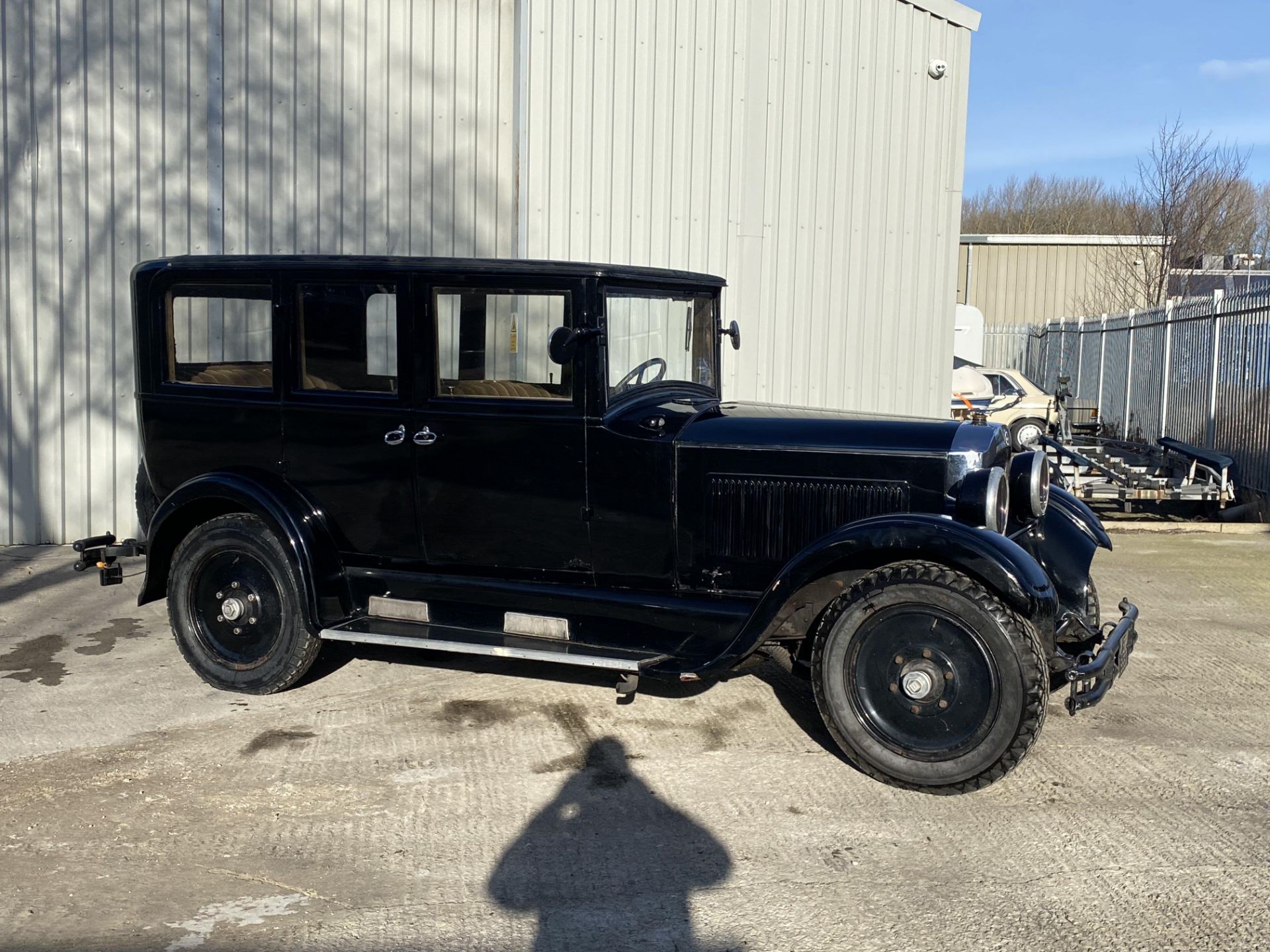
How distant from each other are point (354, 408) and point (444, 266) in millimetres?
766

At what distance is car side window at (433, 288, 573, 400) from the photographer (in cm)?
504

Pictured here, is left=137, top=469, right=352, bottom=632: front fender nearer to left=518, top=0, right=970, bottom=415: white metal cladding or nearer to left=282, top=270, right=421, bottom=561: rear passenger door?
left=282, top=270, right=421, bottom=561: rear passenger door

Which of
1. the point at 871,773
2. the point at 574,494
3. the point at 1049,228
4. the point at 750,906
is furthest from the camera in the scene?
the point at 1049,228

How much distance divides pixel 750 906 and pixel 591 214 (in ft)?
22.7

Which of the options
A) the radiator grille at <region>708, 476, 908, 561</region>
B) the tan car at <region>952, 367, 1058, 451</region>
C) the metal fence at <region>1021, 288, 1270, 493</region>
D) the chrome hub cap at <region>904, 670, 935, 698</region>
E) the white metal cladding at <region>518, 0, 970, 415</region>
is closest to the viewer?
the chrome hub cap at <region>904, 670, 935, 698</region>

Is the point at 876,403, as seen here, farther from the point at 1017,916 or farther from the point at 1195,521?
the point at 1017,916

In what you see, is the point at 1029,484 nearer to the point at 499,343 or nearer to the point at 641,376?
the point at 641,376

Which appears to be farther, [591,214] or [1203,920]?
[591,214]

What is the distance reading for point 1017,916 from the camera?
335cm

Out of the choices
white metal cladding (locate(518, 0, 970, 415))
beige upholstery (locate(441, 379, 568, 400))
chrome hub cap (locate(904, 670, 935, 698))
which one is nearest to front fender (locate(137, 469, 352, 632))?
beige upholstery (locate(441, 379, 568, 400))

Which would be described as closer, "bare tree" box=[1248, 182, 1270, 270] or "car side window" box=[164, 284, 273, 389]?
"car side window" box=[164, 284, 273, 389]

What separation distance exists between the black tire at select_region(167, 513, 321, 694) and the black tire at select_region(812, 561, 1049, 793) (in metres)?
2.43

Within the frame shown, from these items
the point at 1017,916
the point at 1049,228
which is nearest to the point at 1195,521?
the point at 1017,916

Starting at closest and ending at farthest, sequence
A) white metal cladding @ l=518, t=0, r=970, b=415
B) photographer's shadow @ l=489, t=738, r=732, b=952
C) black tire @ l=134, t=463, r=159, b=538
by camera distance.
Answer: photographer's shadow @ l=489, t=738, r=732, b=952 < black tire @ l=134, t=463, r=159, b=538 < white metal cladding @ l=518, t=0, r=970, b=415
